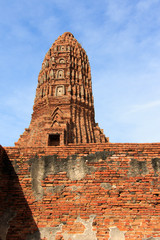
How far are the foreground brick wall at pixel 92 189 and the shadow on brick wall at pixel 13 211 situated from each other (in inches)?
2.5

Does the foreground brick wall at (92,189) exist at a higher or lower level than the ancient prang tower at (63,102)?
lower

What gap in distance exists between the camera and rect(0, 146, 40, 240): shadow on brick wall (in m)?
5.05

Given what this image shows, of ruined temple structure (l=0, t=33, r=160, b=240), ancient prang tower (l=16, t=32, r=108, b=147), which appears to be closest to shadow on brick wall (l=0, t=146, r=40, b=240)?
ruined temple structure (l=0, t=33, r=160, b=240)

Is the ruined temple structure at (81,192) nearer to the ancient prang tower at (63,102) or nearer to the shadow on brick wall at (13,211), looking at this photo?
the shadow on brick wall at (13,211)

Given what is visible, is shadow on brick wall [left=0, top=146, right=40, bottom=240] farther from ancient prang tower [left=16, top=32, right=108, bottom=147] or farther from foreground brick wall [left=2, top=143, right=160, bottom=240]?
ancient prang tower [left=16, top=32, right=108, bottom=147]

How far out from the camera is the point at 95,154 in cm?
594

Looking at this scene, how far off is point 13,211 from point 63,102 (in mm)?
10516

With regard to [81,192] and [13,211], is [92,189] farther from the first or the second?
[13,211]

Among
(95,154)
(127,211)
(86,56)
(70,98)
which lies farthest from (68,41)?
(127,211)

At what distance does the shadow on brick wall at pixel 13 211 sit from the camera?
505 centimetres

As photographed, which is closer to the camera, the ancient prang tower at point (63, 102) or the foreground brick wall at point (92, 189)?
the foreground brick wall at point (92, 189)

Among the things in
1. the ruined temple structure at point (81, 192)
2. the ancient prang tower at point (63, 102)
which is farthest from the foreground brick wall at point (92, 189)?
the ancient prang tower at point (63, 102)

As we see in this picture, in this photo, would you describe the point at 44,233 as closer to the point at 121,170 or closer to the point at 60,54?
the point at 121,170

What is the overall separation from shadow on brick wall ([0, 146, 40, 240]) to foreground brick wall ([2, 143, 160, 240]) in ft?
0.21
